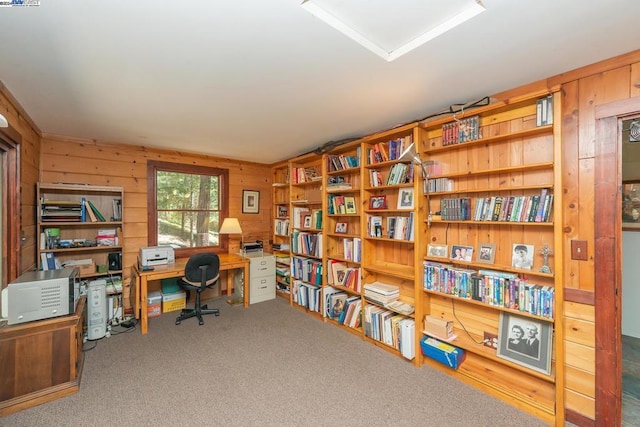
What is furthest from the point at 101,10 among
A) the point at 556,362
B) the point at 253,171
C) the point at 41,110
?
the point at 253,171

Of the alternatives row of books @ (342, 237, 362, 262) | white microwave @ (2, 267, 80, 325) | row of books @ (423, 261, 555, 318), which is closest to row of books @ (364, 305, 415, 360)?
row of books @ (423, 261, 555, 318)

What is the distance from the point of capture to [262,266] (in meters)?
4.09

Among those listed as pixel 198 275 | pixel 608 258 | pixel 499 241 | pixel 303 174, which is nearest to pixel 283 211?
pixel 303 174

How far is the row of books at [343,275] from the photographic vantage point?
3.08m

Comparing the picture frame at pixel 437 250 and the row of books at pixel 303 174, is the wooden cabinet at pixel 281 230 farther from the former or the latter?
the picture frame at pixel 437 250

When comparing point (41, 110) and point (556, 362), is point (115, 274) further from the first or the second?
point (556, 362)

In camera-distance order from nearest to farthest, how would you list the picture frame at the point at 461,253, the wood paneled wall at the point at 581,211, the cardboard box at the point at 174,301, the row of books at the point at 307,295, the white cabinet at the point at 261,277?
the wood paneled wall at the point at 581,211 < the picture frame at the point at 461,253 < the row of books at the point at 307,295 < the cardboard box at the point at 174,301 < the white cabinet at the point at 261,277

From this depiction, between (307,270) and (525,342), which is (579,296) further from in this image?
(307,270)

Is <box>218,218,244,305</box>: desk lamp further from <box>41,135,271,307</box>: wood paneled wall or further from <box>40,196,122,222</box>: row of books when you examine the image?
<box>40,196,122,222</box>: row of books

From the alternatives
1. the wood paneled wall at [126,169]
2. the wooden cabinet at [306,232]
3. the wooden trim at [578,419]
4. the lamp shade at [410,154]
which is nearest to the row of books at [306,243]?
the wooden cabinet at [306,232]

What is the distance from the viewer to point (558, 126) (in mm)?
1747

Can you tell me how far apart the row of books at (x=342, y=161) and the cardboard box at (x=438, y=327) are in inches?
69.0

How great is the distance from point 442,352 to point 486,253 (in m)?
0.90

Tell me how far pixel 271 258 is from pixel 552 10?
3.80 meters
